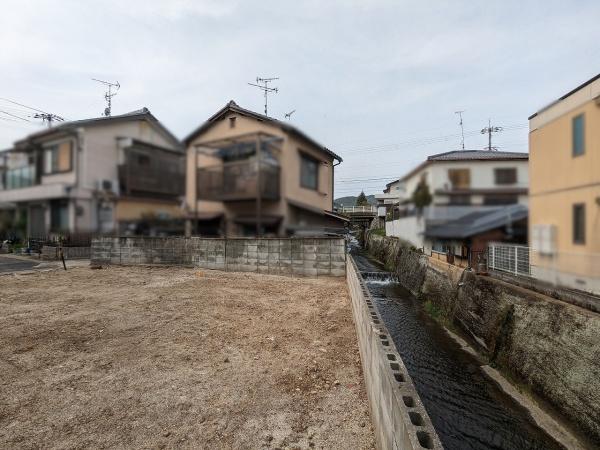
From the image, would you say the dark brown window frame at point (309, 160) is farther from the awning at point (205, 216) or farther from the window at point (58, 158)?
the window at point (58, 158)

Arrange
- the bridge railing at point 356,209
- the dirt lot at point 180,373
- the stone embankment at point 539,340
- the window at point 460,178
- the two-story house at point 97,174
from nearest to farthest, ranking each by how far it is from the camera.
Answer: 1. the window at point 460,178
2. the two-story house at point 97,174
3. the bridge railing at point 356,209
4. the dirt lot at point 180,373
5. the stone embankment at point 539,340

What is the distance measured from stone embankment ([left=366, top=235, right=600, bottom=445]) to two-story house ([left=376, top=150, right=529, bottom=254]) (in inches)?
152

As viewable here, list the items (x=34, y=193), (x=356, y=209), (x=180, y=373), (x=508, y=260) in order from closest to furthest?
(x=34, y=193)
(x=508, y=260)
(x=356, y=209)
(x=180, y=373)

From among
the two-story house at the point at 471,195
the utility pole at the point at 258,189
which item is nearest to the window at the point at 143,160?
the utility pole at the point at 258,189

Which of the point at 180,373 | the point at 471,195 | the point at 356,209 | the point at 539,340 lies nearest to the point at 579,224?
the point at 471,195

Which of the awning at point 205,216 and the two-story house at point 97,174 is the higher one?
the two-story house at point 97,174

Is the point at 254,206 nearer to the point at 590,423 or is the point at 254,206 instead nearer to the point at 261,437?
the point at 261,437

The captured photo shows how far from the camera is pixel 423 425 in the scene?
3.51 m

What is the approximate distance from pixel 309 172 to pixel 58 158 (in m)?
1.26

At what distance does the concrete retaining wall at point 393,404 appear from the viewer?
10.8ft

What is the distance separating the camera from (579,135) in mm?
816

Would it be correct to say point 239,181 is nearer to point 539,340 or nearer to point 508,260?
point 508,260

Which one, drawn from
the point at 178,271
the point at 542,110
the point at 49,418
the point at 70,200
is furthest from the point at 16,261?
the point at 542,110

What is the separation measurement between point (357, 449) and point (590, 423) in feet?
22.5
